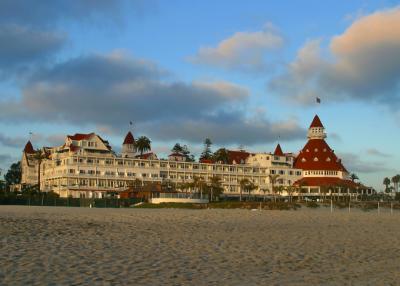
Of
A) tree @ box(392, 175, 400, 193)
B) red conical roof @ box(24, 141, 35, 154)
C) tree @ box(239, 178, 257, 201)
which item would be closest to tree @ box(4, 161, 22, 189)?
red conical roof @ box(24, 141, 35, 154)

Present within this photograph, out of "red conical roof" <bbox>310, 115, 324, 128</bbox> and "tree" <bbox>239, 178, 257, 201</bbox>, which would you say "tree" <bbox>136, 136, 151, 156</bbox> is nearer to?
"tree" <bbox>239, 178, 257, 201</bbox>

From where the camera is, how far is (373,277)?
45.2ft

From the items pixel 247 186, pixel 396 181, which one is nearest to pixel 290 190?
pixel 247 186

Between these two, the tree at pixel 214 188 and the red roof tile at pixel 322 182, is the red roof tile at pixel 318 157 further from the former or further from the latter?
the tree at pixel 214 188

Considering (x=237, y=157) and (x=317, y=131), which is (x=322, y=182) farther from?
(x=237, y=157)

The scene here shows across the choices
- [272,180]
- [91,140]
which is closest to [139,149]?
[91,140]

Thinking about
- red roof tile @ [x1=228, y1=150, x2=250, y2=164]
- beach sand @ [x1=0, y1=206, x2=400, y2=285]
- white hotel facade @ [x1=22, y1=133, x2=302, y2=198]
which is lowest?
beach sand @ [x1=0, y1=206, x2=400, y2=285]

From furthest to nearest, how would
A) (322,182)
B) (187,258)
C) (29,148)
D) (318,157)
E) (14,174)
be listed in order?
(14,174)
(29,148)
(318,157)
(322,182)
(187,258)

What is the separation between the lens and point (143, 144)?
136 m

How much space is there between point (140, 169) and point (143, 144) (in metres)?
16.7

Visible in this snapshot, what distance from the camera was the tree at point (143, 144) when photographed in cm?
13650

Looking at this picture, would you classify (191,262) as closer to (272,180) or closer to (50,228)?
(50,228)

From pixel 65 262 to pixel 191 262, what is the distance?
143 inches

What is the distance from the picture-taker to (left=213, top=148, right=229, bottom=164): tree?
136 m
